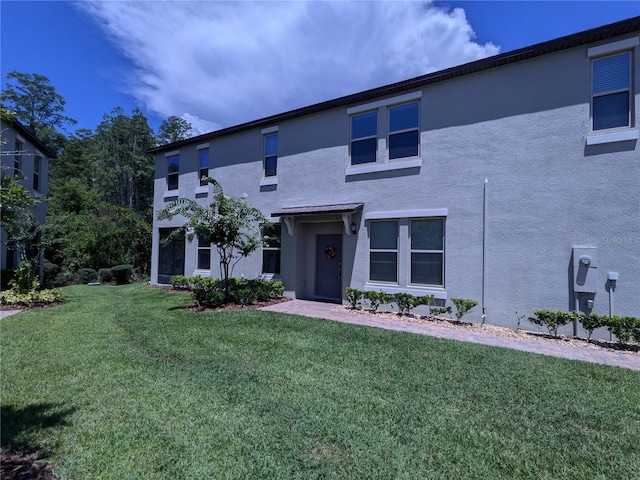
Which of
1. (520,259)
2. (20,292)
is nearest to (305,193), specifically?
(520,259)

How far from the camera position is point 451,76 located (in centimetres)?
917

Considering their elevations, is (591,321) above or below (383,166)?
below

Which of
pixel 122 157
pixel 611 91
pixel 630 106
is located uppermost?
pixel 122 157

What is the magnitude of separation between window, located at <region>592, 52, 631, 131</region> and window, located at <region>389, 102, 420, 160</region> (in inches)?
159

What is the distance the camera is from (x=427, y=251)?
9.57m

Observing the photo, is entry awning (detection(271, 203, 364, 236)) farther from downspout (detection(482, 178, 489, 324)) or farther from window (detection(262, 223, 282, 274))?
downspout (detection(482, 178, 489, 324))

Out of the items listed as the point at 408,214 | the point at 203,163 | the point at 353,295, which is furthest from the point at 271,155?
the point at 353,295

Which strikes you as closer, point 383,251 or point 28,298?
point 383,251

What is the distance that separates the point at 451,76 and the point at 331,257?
642 cm

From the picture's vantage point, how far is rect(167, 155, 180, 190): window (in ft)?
53.0

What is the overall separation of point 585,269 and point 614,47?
4.82 m

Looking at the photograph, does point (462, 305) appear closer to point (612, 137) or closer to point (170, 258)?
point (612, 137)

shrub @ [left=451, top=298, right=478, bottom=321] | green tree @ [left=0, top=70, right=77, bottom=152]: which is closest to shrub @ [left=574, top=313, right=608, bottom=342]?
shrub @ [left=451, top=298, right=478, bottom=321]

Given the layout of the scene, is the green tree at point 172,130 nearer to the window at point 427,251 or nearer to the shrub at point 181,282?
the shrub at point 181,282
